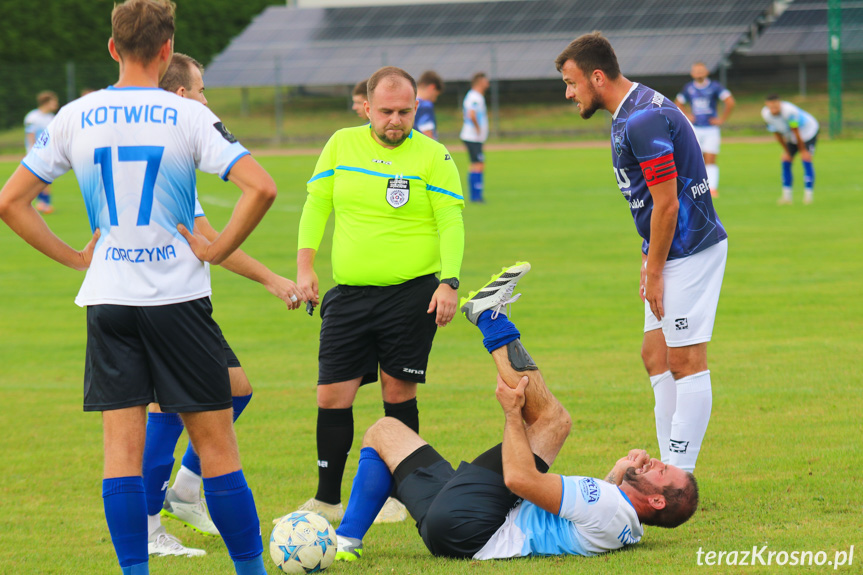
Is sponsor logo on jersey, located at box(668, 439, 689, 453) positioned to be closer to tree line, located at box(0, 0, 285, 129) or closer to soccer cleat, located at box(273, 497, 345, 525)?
soccer cleat, located at box(273, 497, 345, 525)

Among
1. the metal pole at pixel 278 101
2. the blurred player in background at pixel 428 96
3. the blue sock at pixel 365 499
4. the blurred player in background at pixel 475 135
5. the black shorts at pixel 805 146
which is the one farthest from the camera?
the metal pole at pixel 278 101

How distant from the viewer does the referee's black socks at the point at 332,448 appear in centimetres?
550

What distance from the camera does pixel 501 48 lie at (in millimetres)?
43500

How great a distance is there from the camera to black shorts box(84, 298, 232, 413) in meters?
3.85

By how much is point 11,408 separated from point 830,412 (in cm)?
597

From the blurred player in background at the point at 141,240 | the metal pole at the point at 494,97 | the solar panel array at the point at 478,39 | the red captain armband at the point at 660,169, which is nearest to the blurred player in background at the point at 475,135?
the red captain armband at the point at 660,169

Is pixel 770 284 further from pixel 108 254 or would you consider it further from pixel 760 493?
pixel 108 254

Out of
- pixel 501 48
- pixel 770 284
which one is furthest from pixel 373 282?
pixel 501 48

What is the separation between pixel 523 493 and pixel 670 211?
1.52 metres

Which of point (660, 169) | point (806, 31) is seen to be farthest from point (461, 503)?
point (806, 31)

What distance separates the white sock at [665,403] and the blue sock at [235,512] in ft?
8.04

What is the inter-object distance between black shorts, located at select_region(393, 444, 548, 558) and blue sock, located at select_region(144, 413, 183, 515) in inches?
44.1

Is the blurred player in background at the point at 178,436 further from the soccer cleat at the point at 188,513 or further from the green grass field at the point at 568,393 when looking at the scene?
the green grass field at the point at 568,393

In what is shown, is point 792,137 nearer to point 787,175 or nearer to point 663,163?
point 787,175
